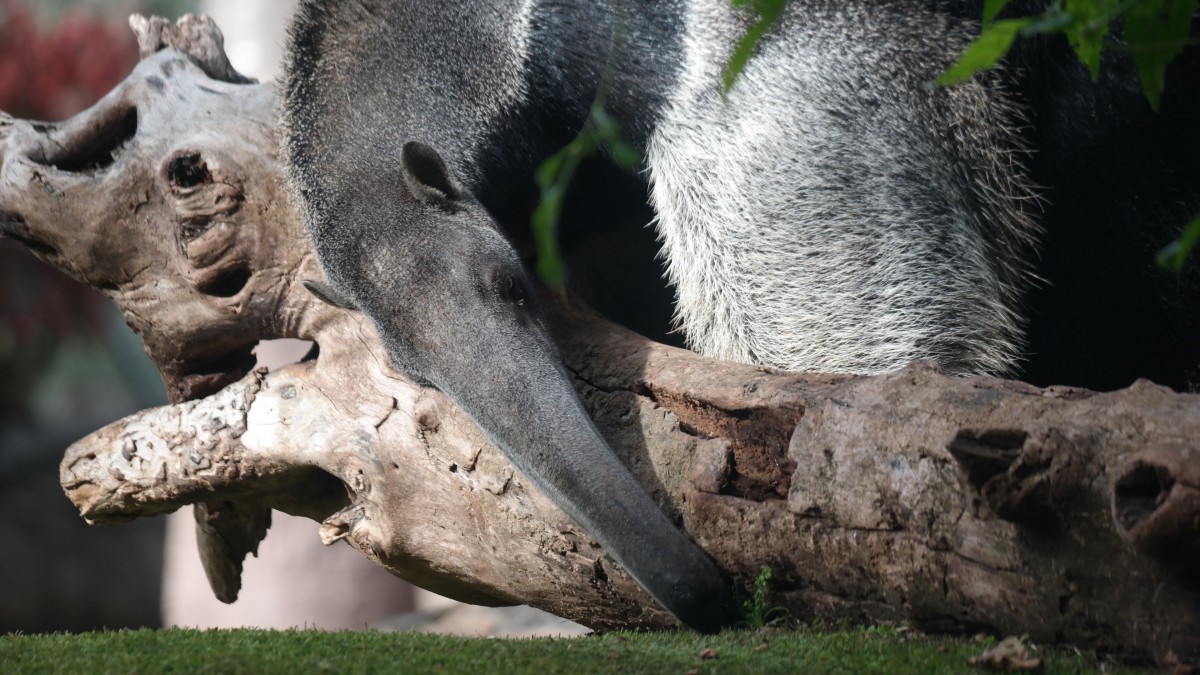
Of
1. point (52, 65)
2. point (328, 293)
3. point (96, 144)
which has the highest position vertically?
point (96, 144)

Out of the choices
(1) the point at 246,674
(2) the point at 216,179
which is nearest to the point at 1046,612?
(1) the point at 246,674

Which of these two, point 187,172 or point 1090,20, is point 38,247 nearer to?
point 187,172

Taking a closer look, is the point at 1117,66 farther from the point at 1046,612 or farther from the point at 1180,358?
the point at 1046,612

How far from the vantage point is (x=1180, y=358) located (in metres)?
3.54

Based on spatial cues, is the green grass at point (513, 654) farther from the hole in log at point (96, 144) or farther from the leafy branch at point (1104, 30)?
the hole in log at point (96, 144)

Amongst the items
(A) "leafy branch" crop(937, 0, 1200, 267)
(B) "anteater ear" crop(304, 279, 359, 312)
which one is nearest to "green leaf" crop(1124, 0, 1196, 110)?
(A) "leafy branch" crop(937, 0, 1200, 267)

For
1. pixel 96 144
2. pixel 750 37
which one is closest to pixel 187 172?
pixel 96 144

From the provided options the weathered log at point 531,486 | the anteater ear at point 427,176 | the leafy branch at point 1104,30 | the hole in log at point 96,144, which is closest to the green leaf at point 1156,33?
the leafy branch at point 1104,30

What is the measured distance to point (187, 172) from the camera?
3732mm

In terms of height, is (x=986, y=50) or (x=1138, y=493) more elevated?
(x=986, y=50)

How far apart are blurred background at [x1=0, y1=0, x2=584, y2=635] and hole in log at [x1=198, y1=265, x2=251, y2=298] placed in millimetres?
3448

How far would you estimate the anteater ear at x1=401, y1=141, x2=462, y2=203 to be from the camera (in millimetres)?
3021

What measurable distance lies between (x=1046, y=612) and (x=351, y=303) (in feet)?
6.73

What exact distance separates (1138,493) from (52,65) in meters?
8.74
